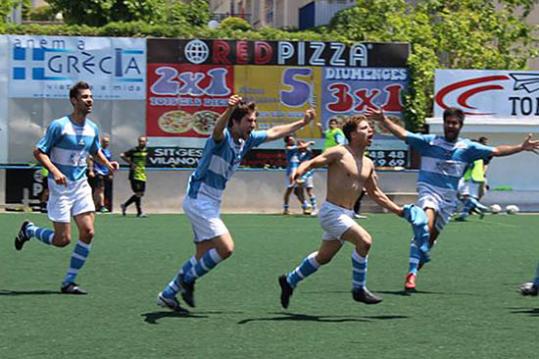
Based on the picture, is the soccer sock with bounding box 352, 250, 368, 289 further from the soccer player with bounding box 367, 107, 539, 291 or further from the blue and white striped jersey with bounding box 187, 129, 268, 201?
the soccer player with bounding box 367, 107, 539, 291

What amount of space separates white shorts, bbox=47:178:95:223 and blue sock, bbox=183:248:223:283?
1720 mm

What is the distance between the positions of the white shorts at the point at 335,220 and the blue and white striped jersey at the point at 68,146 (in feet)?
8.35

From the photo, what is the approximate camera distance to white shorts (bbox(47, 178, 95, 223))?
36.0ft

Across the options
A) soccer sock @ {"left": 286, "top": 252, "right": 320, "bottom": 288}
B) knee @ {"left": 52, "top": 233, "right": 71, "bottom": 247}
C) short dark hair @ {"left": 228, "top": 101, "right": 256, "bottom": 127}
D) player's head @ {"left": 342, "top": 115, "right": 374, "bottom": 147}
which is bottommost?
soccer sock @ {"left": 286, "top": 252, "right": 320, "bottom": 288}

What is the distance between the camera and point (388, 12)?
1230 inches

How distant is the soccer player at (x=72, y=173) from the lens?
35.9 ft

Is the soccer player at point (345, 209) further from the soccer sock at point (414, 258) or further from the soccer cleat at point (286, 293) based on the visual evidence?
the soccer sock at point (414, 258)

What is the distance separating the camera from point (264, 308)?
33.4 feet

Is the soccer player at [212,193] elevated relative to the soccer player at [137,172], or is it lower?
elevated

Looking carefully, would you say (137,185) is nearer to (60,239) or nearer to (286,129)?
(60,239)

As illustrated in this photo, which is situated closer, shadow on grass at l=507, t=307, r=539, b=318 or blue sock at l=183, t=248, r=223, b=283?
blue sock at l=183, t=248, r=223, b=283

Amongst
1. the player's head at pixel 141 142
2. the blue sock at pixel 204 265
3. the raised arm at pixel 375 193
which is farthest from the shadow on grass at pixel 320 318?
the player's head at pixel 141 142

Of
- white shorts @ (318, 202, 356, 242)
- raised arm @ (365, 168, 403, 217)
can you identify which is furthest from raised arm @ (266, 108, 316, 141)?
raised arm @ (365, 168, 403, 217)

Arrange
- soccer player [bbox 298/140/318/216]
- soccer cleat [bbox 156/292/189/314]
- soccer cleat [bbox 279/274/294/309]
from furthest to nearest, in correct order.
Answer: soccer player [bbox 298/140/318/216], soccer cleat [bbox 279/274/294/309], soccer cleat [bbox 156/292/189/314]
